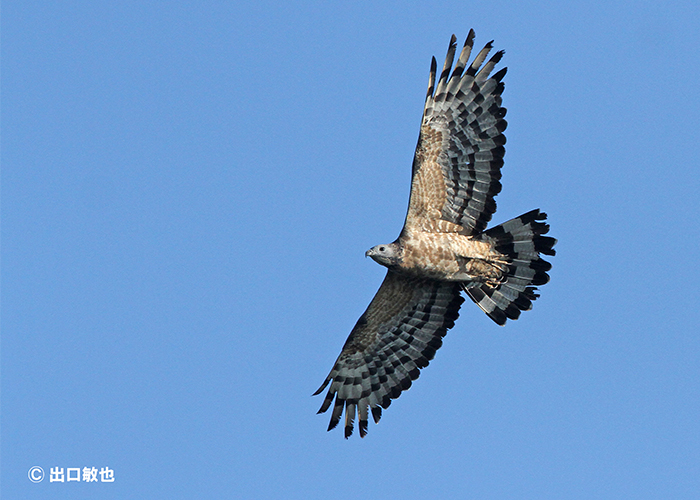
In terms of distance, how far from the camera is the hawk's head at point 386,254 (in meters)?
14.5

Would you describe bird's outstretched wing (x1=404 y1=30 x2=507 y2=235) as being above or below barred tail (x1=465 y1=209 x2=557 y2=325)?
above

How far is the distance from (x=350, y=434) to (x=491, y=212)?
4317 millimetres

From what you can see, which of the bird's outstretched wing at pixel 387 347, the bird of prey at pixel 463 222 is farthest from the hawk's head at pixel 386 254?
the bird's outstretched wing at pixel 387 347

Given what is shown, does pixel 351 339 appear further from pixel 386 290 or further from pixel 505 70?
pixel 505 70

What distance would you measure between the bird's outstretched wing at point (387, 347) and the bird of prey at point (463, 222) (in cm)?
4

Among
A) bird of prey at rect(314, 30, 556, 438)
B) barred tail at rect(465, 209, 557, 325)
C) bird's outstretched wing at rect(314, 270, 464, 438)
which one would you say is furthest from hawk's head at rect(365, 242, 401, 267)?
barred tail at rect(465, 209, 557, 325)

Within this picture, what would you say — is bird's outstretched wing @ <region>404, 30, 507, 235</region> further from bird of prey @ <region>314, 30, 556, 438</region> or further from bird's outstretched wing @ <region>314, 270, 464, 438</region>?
bird's outstretched wing @ <region>314, 270, 464, 438</region>

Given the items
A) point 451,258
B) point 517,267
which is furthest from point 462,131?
point 517,267

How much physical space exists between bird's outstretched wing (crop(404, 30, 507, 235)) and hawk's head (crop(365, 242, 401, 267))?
452mm

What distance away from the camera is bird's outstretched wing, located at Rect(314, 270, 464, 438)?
15.9 m

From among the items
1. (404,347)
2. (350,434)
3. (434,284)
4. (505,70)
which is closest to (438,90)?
(505,70)

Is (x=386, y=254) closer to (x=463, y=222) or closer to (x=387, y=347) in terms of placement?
(x=463, y=222)

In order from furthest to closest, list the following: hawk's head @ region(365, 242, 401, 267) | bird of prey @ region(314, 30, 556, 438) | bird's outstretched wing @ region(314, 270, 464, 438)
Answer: bird's outstretched wing @ region(314, 270, 464, 438)
bird of prey @ region(314, 30, 556, 438)
hawk's head @ region(365, 242, 401, 267)

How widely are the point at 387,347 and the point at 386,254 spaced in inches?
92.9
